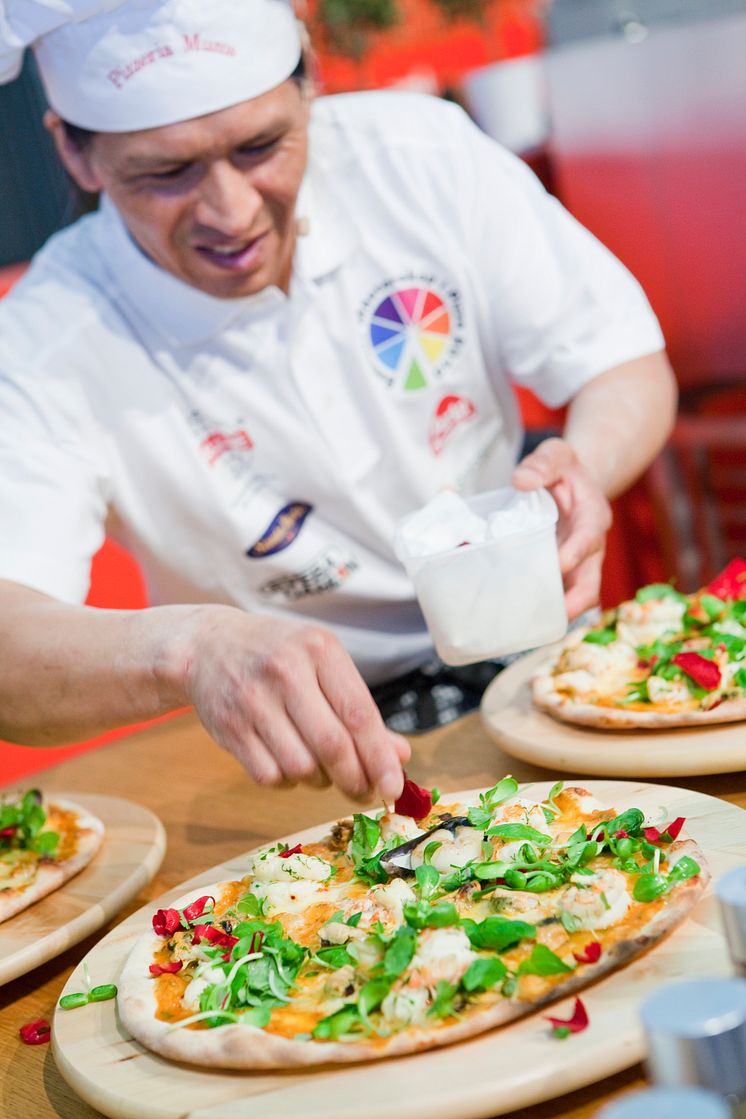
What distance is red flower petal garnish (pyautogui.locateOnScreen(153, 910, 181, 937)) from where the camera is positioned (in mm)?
1203

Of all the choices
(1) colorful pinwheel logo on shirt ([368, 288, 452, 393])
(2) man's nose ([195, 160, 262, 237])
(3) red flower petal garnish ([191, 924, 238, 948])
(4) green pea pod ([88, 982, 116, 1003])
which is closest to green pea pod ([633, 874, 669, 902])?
(3) red flower petal garnish ([191, 924, 238, 948])

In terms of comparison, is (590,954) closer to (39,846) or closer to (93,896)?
(93,896)

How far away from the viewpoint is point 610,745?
1.43 metres

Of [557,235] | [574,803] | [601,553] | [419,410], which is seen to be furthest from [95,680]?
[557,235]

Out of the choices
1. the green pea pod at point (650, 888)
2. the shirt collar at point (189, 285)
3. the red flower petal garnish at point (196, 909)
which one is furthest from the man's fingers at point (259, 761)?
the shirt collar at point (189, 285)

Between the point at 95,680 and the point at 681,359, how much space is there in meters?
2.82

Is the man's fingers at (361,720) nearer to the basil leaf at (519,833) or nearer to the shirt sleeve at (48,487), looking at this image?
the basil leaf at (519,833)

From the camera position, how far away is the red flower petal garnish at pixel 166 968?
114 cm

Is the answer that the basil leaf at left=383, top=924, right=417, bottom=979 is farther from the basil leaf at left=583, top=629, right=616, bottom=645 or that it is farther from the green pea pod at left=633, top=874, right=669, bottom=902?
the basil leaf at left=583, top=629, right=616, bottom=645

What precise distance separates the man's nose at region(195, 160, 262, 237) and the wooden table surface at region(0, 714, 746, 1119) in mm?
720

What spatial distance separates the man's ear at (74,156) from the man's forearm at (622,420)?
800 millimetres

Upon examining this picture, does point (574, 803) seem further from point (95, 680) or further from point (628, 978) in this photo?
point (95, 680)

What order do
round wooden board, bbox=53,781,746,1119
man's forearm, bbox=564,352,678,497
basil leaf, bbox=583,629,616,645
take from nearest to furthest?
1. round wooden board, bbox=53,781,746,1119
2. basil leaf, bbox=583,629,616,645
3. man's forearm, bbox=564,352,678,497

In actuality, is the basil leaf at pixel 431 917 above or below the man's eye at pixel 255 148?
below
